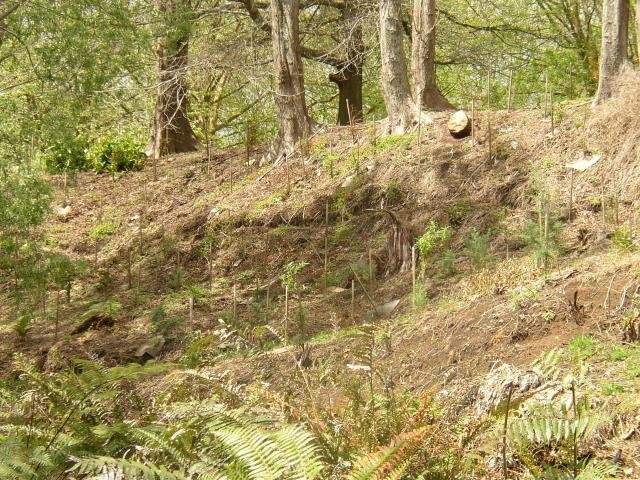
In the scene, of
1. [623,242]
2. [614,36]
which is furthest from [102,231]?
[623,242]

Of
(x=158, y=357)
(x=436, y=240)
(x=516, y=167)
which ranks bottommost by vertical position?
(x=158, y=357)

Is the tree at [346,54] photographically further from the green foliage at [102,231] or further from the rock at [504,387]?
the rock at [504,387]

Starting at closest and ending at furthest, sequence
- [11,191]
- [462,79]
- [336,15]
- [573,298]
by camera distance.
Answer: [573,298], [11,191], [336,15], [462,79]

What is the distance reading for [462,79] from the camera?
2698cm

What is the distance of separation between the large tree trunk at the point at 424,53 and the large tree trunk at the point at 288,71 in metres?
2.18

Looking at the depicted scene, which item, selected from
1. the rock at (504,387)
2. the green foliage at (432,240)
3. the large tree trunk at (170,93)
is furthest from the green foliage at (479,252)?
the large tree trunk at (170,93)

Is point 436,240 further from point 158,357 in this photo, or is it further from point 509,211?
point 158,357

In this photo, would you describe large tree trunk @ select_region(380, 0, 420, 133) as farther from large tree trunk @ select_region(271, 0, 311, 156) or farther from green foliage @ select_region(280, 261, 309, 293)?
green foliage @ select_region(280, 261, 309, 293)

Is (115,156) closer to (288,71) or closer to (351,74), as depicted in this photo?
(288,71)

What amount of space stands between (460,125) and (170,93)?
708 cm

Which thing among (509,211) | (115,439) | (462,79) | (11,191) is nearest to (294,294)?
(509,211)

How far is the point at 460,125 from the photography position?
43.1ft

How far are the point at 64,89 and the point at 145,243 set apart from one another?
11.8ft

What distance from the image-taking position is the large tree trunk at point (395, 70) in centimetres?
1403
